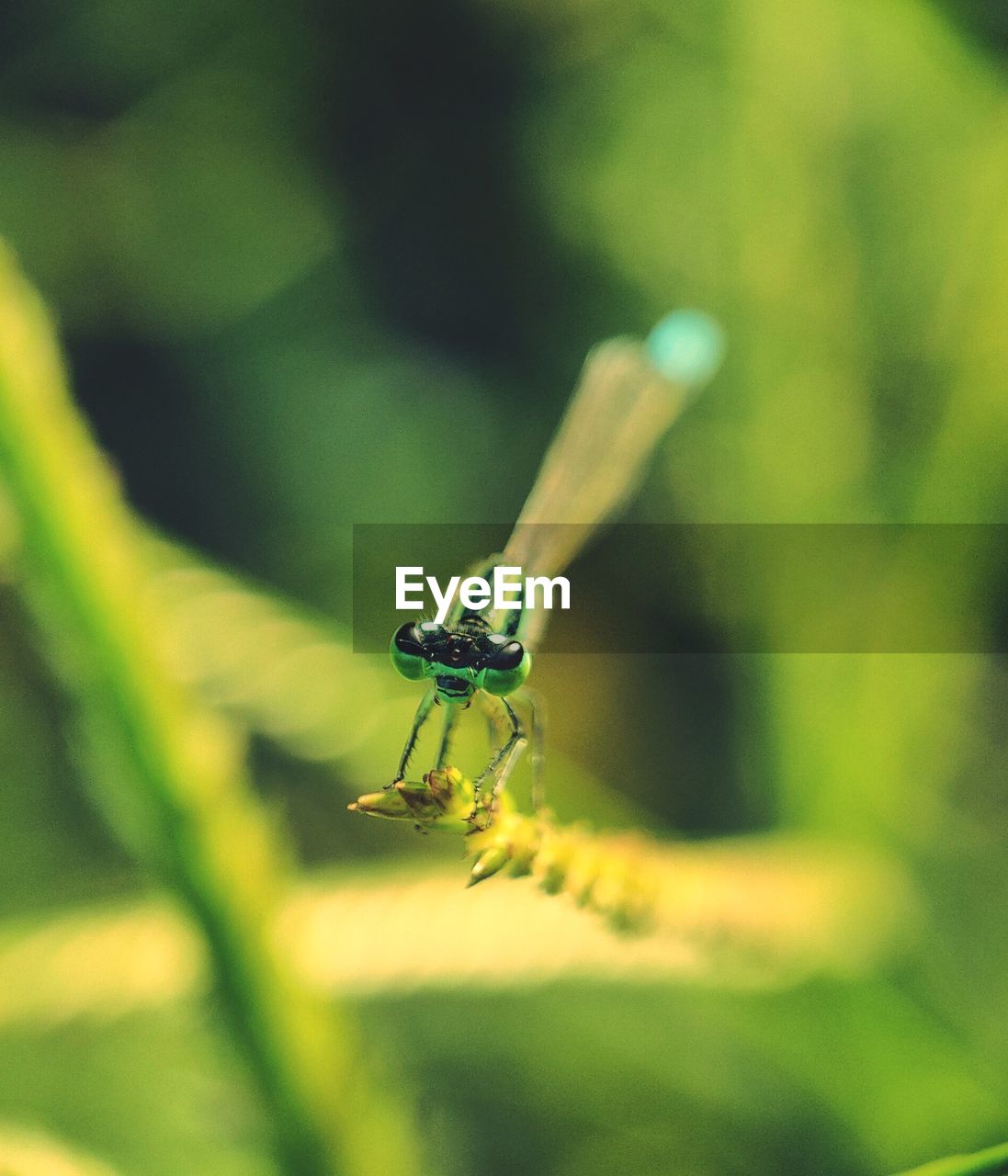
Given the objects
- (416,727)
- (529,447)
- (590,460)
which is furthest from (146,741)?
(529,447)

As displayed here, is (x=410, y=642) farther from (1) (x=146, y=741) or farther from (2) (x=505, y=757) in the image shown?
(1) (x=146, y=741)

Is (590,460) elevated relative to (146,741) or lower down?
elevated

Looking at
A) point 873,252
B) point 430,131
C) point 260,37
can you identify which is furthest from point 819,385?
point 260,37

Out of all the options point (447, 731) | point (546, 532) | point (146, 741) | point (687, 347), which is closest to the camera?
point (146, 741)

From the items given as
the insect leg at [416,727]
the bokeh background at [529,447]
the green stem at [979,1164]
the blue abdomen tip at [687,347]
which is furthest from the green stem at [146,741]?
the blue abdomen tip at [687,347]

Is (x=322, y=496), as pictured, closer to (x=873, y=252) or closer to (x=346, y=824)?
(x=346, y=824)

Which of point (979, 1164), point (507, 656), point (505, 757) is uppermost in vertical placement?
point (507, 656)
